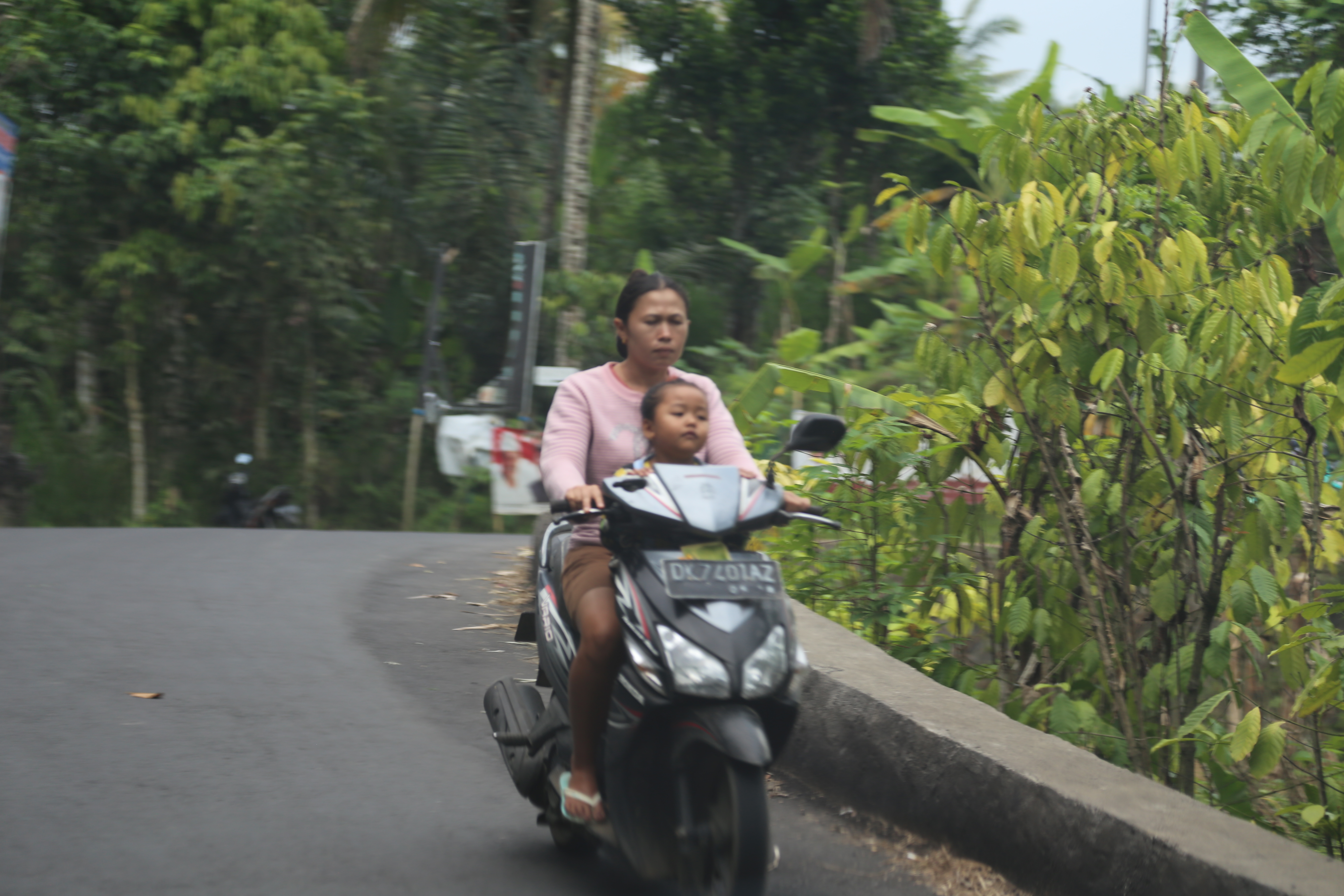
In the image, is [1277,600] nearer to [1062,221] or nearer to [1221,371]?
[1221,371]

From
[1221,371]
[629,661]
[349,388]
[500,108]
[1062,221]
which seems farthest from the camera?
[349,388]

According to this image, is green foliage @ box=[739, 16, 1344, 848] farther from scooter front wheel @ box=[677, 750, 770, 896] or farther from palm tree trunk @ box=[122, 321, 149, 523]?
palm tree trunk @ box=[122, 321, 149, 523]

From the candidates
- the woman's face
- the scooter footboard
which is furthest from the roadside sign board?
the woman's face

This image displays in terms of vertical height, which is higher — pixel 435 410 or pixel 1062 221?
pixel 1062 221

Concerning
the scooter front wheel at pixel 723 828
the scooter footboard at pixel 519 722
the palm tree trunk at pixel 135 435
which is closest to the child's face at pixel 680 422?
the scooter front wheel at pixel 723 828

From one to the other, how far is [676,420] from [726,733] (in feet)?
3.03

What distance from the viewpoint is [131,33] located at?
1705 cm

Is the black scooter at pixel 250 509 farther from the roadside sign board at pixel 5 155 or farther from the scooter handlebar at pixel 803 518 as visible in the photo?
the scooter handlebar at pixel 803 518

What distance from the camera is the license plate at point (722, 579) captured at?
3014 mm

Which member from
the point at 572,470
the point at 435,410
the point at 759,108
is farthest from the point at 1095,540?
the point at 759,108

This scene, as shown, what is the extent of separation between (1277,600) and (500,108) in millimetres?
15846

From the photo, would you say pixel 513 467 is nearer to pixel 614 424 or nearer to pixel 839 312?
pixel 839 312

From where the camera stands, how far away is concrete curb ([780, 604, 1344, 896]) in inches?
114

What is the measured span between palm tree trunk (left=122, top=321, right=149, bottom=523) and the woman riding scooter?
16.8 metres
